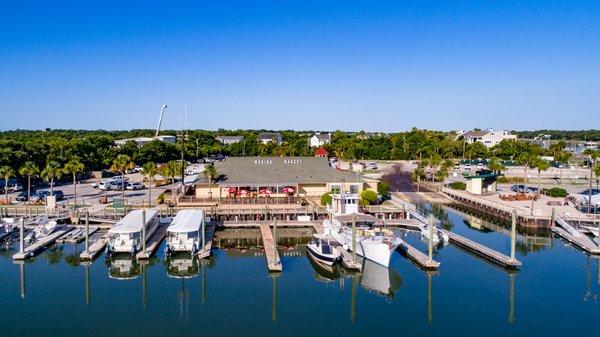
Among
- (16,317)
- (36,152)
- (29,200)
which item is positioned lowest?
(16,317)

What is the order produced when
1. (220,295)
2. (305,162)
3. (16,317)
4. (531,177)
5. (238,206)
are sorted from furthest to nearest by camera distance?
(531,177)
(305,162)
(238,206)
(220,295)
(16,317)

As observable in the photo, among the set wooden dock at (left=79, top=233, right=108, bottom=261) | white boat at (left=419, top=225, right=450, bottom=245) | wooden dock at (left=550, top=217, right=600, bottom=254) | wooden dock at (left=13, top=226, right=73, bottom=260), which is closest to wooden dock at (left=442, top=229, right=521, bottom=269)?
white boat at (left=419, top=225, right=450, bottom=245)

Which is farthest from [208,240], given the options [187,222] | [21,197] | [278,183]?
[21,197]

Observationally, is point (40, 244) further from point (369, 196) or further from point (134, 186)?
point (369, 196)

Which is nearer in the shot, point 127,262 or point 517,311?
point 517,311

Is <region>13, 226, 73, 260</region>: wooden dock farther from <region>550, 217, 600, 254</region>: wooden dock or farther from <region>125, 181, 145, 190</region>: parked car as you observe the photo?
<region>550, 217, 600, 254</region>: wooden dock

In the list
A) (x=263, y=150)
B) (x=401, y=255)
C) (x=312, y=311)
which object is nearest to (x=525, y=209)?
(x=401, y=255)

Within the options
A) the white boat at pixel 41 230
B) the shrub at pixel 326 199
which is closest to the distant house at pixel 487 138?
the shrub at pixel 326 199

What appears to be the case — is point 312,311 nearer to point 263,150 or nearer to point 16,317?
point 16,317
